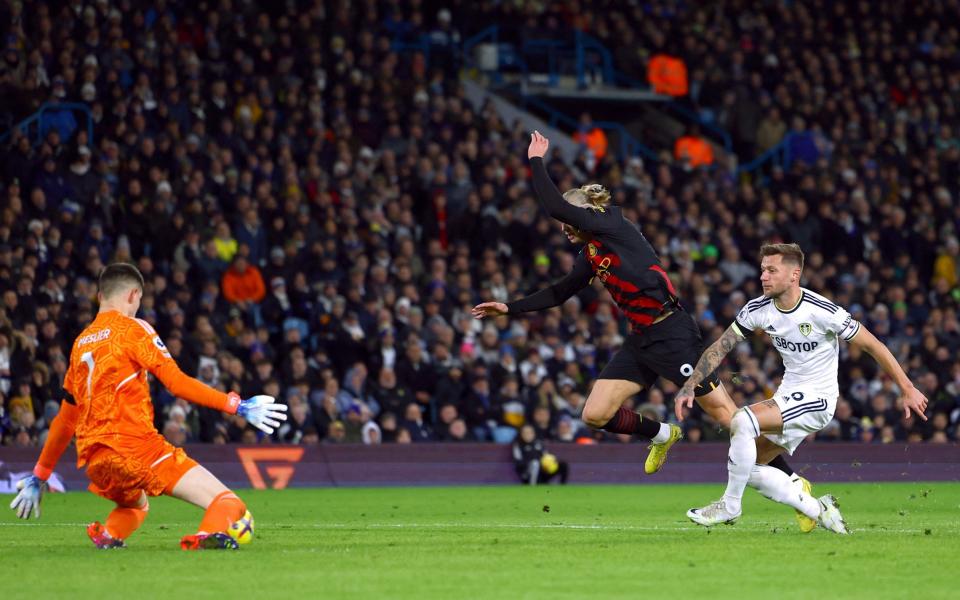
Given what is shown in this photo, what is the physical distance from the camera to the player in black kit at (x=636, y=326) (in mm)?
12500

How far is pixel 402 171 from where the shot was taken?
2591 centimetres

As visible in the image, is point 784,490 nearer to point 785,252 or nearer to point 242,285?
point 785,252

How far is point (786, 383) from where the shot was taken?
458 inches

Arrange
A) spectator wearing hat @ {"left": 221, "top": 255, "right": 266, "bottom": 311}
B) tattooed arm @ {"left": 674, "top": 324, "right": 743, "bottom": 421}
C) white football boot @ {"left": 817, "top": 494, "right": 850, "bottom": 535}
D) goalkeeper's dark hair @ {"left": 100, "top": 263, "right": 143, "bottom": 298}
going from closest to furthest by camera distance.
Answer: goalkeeper's dark hair @ {"left": 100, "top": 263, "right": 143, "bottom": 298} → white football boot @ {"left": 817, "top": 494, "right": 850, "bottom": 535} → tattooed arm @ {"left": 674, "top": 324, "right": 743, "bottom": 421} → spectator wearing hat @ {"left": 221, "top": 255, "right": 266, "bottom": 311}

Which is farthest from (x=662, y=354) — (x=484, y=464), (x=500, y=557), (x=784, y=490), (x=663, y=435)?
(x=484, y=464)

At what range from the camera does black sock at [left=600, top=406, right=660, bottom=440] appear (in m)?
12.8

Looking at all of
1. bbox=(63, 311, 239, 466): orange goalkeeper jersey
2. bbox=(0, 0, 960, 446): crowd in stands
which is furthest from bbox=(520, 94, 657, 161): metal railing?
bbox=(63, 311, 239, 466): orange goalkeeper jersey

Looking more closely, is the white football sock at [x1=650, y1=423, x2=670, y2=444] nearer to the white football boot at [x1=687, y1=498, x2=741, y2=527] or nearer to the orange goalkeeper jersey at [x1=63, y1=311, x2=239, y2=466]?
the white football boot at [x1=687, y1=498, x2=741, y2=527]

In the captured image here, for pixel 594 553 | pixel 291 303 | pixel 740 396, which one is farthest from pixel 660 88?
pixel 594 553

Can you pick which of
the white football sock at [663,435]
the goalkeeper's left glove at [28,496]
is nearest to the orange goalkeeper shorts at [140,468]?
the goalkeeper's left glove at [28,496]

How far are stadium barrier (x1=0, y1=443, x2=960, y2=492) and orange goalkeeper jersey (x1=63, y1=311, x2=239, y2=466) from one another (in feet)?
33.1

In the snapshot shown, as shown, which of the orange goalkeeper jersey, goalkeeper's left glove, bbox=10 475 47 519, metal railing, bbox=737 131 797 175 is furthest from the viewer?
metal railing, bbox=737 131 797 175

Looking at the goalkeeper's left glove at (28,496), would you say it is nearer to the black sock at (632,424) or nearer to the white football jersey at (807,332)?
the black sock at (632,424)

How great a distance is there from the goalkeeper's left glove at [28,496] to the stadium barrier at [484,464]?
31.3ft
